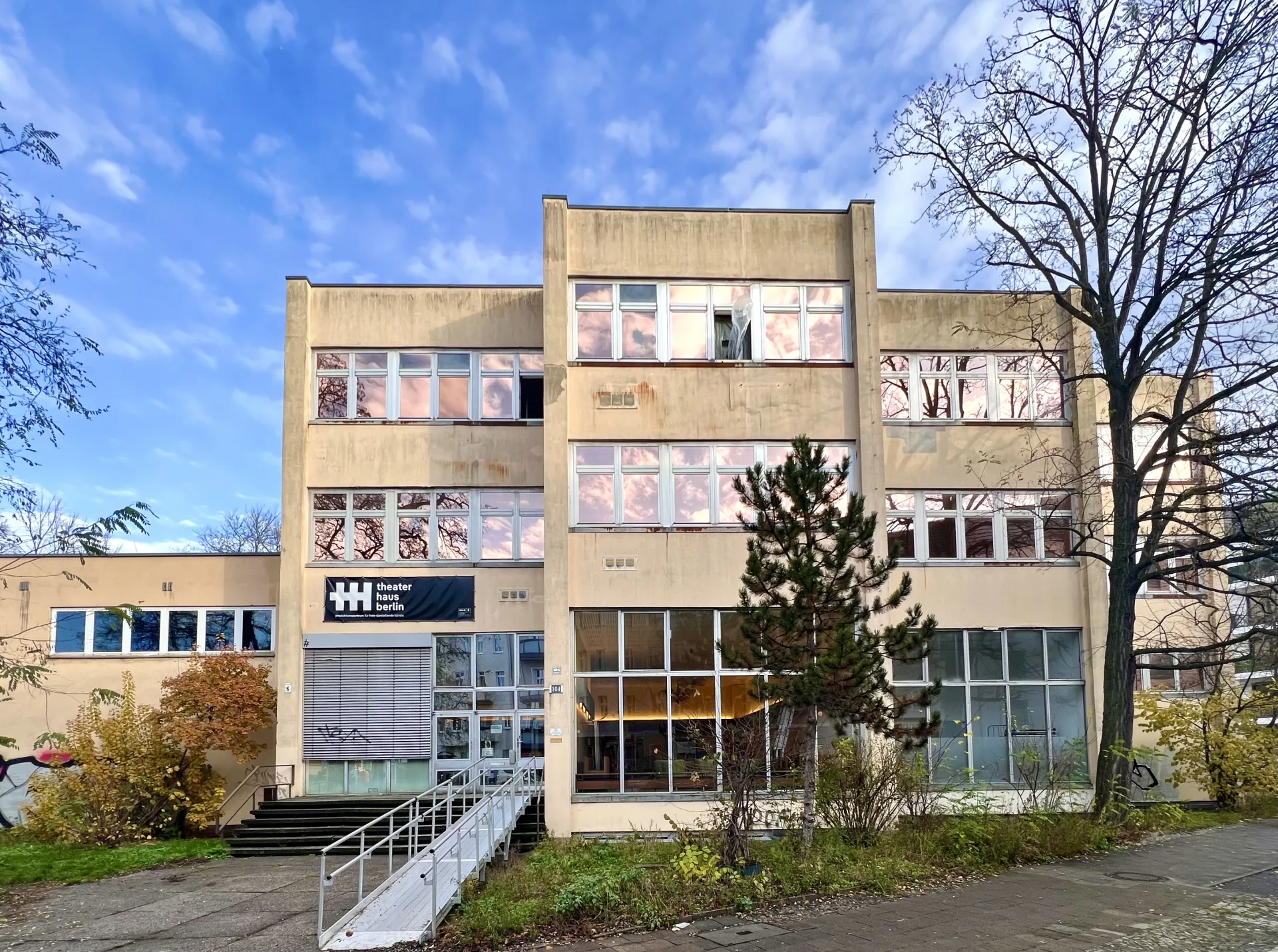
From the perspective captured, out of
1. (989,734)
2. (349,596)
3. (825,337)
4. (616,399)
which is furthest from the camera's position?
(349,596)

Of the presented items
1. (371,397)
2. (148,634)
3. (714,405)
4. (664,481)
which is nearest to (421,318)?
(371,397)

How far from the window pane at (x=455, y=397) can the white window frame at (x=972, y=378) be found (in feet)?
25.7

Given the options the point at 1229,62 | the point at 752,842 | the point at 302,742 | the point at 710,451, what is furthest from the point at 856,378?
the point at 302,742

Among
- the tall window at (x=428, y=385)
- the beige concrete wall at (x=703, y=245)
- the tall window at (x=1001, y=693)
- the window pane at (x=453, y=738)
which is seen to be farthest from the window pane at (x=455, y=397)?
the tall window at (x=1001, y=693)

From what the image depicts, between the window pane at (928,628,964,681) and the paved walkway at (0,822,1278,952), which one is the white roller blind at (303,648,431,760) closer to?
the paved walkway at (0,822,1278,952)

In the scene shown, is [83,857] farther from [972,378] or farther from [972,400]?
[972,378]

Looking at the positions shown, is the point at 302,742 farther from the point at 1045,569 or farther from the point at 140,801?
the point at 1045,569

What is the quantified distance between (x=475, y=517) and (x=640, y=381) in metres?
4.09

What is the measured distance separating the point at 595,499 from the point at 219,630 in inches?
315

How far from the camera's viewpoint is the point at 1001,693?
16344mm

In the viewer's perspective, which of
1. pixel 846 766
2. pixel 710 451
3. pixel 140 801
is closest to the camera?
pixel 846 766

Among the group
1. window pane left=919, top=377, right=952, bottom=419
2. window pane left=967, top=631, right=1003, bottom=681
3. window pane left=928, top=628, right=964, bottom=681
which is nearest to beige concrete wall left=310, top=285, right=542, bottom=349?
window pane left=919, top=377, right=952, bottom=419

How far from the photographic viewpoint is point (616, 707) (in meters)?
15.3

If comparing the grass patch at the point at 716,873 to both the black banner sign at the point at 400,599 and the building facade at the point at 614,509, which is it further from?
the black banner sign at the point at 400,599
